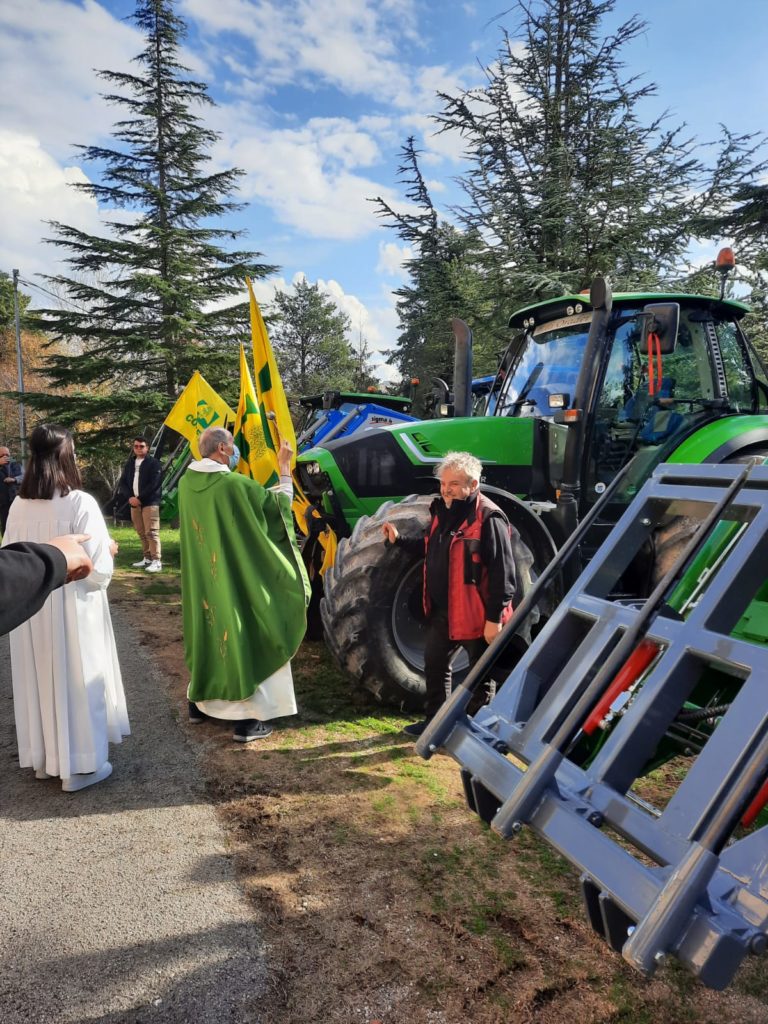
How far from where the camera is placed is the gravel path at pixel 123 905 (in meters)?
2.17

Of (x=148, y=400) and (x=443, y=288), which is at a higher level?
(x=443, y=288)

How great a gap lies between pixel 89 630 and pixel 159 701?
1436 mm

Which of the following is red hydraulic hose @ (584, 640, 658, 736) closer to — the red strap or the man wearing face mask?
the man wearing face mask

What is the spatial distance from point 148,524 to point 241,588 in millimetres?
6289

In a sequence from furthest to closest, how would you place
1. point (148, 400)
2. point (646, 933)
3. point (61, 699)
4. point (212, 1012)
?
1. point (148, 400)
2. point (61, 699)
3. point (212, 1012)
4. point (646, 933)

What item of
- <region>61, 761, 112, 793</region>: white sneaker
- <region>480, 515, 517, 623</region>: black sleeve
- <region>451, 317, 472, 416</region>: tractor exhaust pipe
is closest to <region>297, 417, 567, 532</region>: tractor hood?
<region>451, 317, 472, 416</region>: tractor exhaust pipe

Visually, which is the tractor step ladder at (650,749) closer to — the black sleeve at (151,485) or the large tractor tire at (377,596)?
the large tractor tire at (377,596)

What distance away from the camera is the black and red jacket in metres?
3.75

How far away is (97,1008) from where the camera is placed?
2133 mm

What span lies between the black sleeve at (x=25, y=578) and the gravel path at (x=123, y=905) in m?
1.27

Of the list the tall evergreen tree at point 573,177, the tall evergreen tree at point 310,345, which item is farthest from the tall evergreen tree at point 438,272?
the tall evergreen tree at point 310,345

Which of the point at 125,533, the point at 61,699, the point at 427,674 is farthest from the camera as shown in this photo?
the point at 125,533

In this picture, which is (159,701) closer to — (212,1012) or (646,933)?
(212,1012)

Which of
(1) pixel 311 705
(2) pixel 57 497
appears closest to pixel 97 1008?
(2) pixel 57 497
